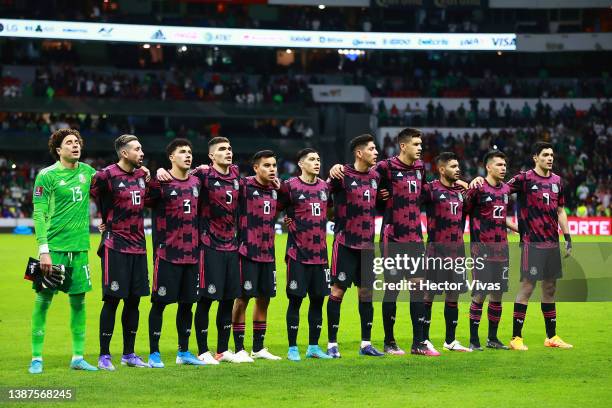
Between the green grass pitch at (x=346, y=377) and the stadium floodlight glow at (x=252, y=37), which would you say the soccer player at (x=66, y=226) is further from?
the stadium floodlight glow at (x=252, y=37)

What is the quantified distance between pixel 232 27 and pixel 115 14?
6.60 meters

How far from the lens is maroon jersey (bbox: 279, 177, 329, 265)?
1276 cm

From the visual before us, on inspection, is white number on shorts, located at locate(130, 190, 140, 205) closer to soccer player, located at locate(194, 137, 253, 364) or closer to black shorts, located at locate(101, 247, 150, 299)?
black shorts, located at locate(101, 247, 150, 299)

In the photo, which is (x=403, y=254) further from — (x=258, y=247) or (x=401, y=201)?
(x=258, y=247)

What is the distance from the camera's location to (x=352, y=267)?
42.7 ft

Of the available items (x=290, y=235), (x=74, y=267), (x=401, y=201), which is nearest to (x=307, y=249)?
(x=290, y=235)

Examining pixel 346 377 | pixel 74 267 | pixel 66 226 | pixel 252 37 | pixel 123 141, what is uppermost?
pixel 252 37

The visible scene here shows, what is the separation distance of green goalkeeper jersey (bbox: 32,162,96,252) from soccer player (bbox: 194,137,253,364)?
4.73 feet

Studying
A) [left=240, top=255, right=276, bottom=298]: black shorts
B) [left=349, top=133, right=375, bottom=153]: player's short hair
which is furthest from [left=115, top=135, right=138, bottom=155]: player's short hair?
[left=349, top=133, right=375, bottom=153]: player's short hair

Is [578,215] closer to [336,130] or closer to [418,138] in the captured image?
[336,130]

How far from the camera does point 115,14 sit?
55500 millimetres

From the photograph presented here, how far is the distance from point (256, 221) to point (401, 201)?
74.2 inches

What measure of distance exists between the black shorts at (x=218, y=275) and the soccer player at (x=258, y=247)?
0.75ft

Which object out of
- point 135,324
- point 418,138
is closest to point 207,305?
point 135,324
